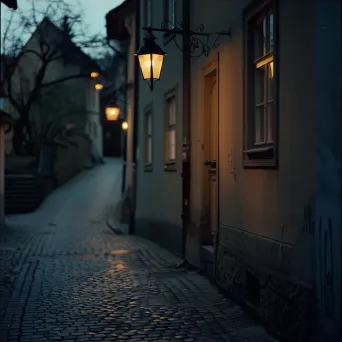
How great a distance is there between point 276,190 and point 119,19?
15074 mm

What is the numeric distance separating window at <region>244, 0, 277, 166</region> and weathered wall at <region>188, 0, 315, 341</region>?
0.22 m

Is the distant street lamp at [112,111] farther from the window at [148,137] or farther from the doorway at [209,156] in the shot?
the doorway at [209,156]

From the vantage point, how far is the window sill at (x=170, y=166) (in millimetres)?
13444

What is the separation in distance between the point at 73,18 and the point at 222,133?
54.1 feet

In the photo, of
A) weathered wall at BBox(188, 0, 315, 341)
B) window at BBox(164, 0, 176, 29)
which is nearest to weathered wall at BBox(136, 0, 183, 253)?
window at BBox(164, 0, 176, 29)

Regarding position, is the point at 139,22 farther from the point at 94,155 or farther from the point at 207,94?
the point at 94,155

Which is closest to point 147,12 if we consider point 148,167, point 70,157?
point 148,167

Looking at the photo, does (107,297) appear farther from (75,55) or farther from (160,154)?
(75,55)

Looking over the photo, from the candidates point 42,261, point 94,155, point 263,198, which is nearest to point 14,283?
point 42,261

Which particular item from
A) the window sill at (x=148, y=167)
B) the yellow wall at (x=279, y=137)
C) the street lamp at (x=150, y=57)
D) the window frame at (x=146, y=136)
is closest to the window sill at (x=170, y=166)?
the window sill at (x=148, y=167)

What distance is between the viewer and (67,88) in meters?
40.6

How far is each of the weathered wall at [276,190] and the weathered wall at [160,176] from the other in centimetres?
363

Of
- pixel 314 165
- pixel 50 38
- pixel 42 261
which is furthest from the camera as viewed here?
pixel 50 38

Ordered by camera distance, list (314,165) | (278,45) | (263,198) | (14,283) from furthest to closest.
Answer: (14,283) → (263,198) → (278,45) → (314,165)
